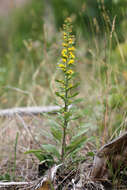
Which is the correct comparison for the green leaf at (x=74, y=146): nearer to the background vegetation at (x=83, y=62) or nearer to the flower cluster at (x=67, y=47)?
the background vegetation at (x=83, y=62)

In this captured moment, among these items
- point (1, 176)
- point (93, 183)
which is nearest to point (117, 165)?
point (93, 183)

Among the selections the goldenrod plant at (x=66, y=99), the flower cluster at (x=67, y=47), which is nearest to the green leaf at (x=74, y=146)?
the goldenrod plant at (x=66, y=99)

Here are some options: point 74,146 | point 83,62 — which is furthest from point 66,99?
point 83,62

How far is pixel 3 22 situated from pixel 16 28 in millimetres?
1115

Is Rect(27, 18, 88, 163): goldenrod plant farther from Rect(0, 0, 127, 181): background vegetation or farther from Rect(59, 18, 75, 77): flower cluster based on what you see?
Rect(0, 0, 127, 181): background vegetation

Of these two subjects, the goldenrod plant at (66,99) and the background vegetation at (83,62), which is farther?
the background vegetation at (83,62)

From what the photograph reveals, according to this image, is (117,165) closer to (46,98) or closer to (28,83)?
(46,98)

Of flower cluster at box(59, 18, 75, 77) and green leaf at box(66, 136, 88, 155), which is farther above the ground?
flower cluster at box(59, 18, 75, 77)

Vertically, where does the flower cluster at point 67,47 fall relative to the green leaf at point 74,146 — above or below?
above

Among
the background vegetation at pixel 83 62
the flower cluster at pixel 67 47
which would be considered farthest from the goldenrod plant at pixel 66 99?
the background vegetation at pixel 83 62

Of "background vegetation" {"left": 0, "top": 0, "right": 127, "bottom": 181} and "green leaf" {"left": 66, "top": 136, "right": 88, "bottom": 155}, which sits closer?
"green leaf" {"left": 66, "top": 136, "right": 88, "bottom": 155}

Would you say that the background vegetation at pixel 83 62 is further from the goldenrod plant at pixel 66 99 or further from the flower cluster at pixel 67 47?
the flower cluster at pixel 67 47

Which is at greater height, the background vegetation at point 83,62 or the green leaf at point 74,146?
the background vegetation at point 83,62

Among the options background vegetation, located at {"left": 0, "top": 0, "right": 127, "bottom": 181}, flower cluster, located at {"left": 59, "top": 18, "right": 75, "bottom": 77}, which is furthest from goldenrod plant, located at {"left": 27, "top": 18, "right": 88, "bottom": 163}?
background vegetation, located at {"left": 0, "top": 0, "right": 127, "bottom": 181}
